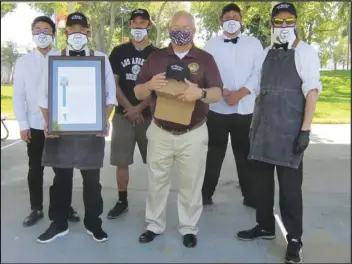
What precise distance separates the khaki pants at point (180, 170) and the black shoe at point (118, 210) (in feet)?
1.80

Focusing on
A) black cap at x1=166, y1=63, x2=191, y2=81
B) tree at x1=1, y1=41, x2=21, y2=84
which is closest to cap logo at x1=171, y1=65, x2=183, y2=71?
black cap at x1=166, y1=63, x2=191, y2=81

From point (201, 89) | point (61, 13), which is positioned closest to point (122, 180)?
point (201, 89)

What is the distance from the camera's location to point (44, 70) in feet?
11.3

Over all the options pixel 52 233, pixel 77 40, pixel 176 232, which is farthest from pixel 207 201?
pixel 77 40

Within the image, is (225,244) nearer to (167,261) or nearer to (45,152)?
(167,261)

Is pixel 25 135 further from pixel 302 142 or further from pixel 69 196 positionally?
pixel 302 142

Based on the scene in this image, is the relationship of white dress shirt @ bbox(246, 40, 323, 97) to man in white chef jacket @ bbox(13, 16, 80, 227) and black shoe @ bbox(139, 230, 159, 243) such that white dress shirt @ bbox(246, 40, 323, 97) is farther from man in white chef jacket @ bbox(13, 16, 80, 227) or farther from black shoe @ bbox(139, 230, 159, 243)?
man in white chef jacket @ bbox(13, 16, 80, 227)

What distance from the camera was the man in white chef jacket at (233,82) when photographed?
4.14 m

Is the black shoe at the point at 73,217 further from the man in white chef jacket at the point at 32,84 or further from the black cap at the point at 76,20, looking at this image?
the black cap at the point at 76,20

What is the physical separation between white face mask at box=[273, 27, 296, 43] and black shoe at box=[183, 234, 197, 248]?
1.63 m

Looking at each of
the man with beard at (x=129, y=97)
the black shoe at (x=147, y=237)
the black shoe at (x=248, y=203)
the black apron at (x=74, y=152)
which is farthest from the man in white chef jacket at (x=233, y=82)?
the black apron at (x=74, y=152)

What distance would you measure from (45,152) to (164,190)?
38.3 inches

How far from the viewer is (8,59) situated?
5.24 meters

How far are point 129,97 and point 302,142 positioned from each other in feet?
5.42
